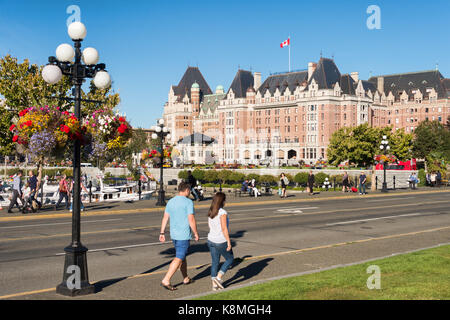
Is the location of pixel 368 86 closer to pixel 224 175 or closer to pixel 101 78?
pixel 224 175

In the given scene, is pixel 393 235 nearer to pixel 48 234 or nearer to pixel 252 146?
pixel 48 234

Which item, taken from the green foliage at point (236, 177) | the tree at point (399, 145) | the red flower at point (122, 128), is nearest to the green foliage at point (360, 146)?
the tree at point (399, 145)

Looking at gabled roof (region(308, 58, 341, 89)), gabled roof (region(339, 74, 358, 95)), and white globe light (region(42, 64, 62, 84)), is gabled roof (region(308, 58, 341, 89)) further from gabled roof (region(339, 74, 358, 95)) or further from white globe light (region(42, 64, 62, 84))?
white globe light (region(42, 64, 62, 84))

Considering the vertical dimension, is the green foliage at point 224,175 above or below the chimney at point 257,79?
below

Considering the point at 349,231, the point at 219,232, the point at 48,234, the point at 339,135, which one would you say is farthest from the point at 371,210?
the point at 339,135

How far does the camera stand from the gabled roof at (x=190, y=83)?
522ft

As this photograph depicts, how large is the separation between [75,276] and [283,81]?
12415 cm

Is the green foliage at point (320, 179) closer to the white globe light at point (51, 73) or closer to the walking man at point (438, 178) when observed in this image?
the walking man at point (438, 178)

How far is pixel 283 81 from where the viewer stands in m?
129

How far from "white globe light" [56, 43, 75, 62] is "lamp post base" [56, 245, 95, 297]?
374 centimetres

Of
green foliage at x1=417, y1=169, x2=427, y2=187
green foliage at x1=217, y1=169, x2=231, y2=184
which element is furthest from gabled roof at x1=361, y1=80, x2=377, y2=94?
green foliage at x1=217, y1=169, x2=231, y2=184

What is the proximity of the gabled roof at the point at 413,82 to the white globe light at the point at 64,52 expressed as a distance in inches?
5417
